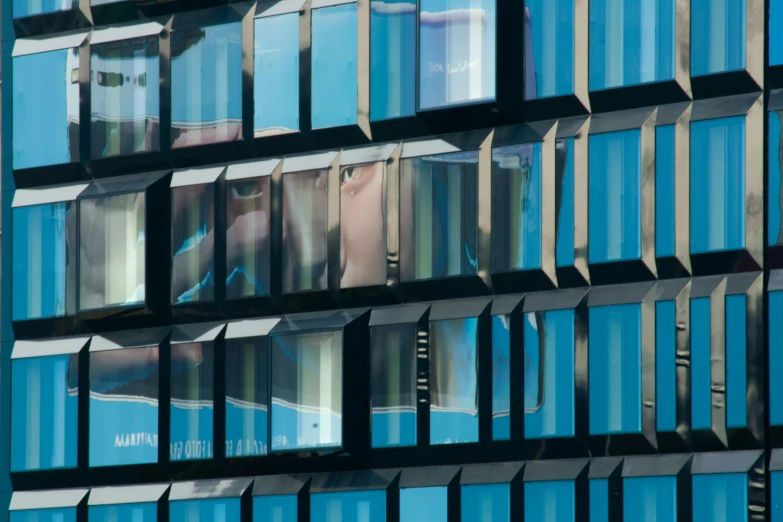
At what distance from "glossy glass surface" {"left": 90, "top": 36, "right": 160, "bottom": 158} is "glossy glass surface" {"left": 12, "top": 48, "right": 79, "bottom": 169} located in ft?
1.70

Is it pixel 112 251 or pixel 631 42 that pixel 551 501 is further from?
pixel 112 251

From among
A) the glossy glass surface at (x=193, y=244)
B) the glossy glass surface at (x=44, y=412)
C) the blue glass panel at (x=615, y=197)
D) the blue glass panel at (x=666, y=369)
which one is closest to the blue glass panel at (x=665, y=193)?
the blue glass panel at (x=615, y=197)

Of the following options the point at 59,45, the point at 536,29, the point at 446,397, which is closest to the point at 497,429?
the point at 446,397

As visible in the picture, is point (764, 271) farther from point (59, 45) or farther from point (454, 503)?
point (59, 45)

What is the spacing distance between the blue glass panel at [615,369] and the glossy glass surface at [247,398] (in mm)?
7218

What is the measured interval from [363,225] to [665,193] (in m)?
6.66

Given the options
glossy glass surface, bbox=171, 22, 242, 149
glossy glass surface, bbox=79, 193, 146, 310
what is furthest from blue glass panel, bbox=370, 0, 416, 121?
glossy glass surface, bbox=79, 193, 146, 310

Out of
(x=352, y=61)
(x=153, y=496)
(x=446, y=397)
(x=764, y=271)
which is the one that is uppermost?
(x=352, y=61)

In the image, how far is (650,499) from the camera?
34312 mm

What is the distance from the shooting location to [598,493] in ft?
114

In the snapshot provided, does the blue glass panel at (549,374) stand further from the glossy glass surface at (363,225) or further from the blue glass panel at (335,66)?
the blue glass panel at (335,66)

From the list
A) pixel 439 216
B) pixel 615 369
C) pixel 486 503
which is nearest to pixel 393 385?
pixel 486 503

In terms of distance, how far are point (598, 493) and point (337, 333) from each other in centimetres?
641

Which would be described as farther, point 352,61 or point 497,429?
point 352,61
